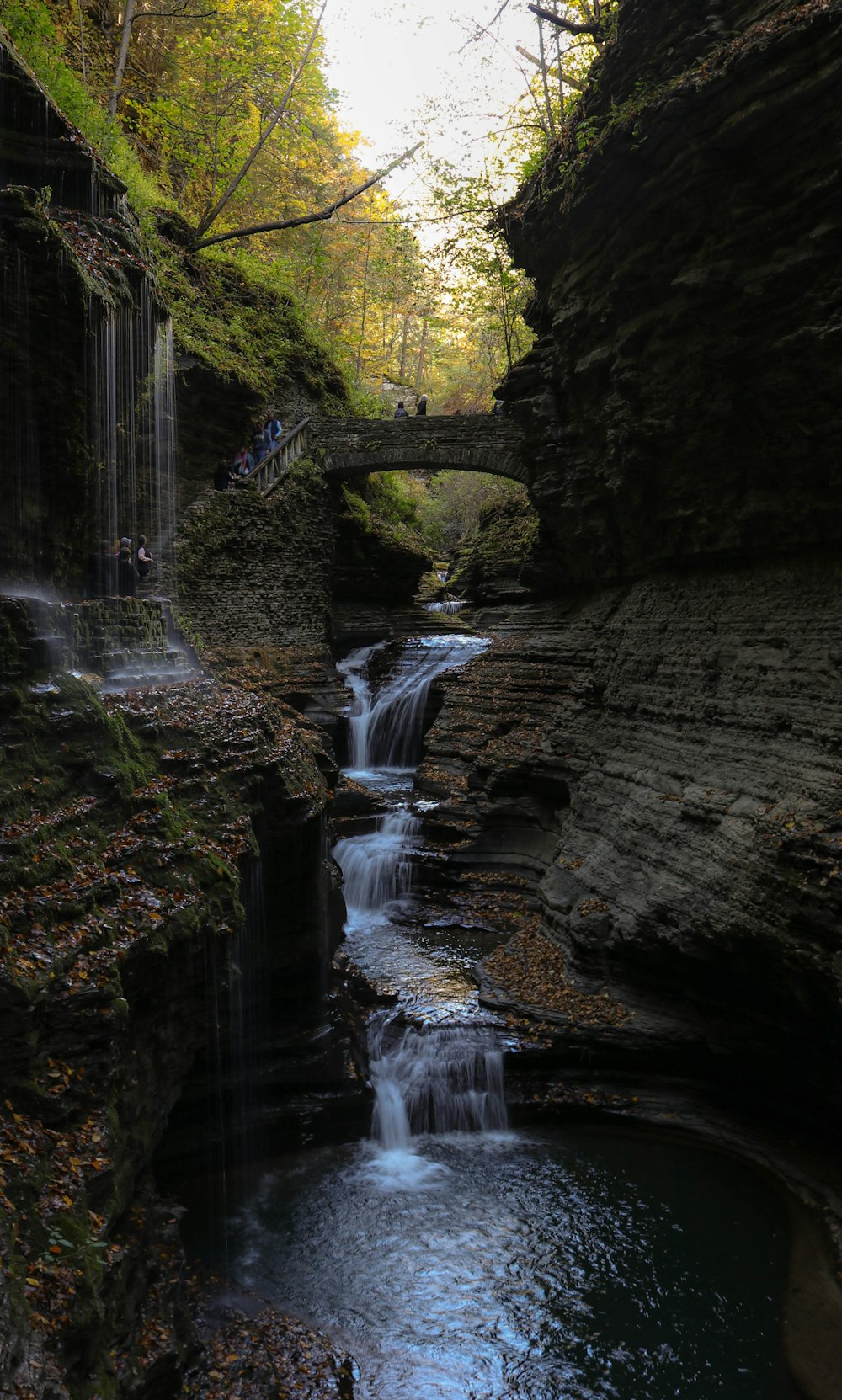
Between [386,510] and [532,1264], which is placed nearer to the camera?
[532,1264]

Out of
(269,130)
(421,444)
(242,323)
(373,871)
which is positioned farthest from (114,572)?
(242,323)

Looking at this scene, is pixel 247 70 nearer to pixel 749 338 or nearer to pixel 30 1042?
pixel 749 338

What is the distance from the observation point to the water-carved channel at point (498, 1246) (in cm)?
609

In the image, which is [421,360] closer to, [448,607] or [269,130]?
[448,607]

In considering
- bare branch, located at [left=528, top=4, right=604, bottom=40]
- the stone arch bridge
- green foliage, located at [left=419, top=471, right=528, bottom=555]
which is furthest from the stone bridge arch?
bare branch, located at [left=528, top=4, right=604, bottom=40]

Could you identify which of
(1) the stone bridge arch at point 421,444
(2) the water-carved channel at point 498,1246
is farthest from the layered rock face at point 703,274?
(1) the stone bridge arch at point 421,444

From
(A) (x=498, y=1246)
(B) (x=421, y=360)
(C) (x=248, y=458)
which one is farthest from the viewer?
(B) (x=421, y=360)

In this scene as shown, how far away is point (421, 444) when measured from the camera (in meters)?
23.8

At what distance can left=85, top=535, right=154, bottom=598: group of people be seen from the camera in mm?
10875

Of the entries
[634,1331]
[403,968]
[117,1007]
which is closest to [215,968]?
[117,1007]

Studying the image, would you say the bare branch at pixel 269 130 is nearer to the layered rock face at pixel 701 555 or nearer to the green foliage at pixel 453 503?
the layered rock face at pixel 701 555

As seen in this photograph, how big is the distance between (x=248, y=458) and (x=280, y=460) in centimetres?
93

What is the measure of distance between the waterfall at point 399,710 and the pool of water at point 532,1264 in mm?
11935

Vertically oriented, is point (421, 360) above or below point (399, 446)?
above
